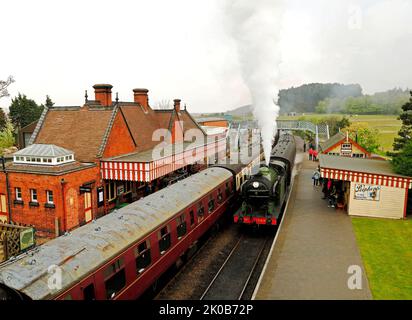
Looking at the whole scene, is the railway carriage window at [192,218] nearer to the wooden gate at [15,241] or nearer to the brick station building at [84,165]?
the wooden gate at [15,241]

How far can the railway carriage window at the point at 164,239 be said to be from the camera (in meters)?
11.4

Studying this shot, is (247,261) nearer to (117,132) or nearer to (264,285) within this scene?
(264,285)

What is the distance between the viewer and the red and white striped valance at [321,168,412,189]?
17.8m

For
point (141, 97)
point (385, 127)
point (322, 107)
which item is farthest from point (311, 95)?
point (141, 97)

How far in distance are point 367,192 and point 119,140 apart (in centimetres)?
1573

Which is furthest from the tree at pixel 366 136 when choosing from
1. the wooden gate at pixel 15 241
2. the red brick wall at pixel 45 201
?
the wooden gate at pixel 15 241

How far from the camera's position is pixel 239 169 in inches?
875

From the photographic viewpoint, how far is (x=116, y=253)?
29.0 ft

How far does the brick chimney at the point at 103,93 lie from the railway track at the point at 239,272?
48.8ft

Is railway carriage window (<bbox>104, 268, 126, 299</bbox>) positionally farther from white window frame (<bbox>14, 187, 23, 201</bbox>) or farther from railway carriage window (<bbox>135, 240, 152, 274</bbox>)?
white window frame (<bbox>14, 187, 23, 201</bbox>)

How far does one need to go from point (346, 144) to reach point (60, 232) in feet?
83.1

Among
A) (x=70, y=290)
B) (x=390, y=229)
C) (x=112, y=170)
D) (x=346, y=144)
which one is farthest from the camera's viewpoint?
(x=346, y=144)
